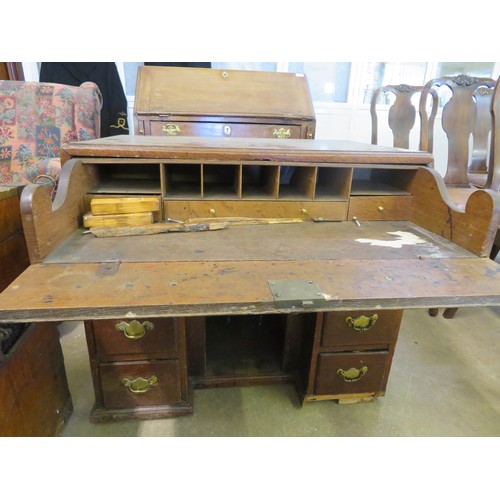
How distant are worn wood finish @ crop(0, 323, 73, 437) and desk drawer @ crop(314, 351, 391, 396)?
34.0 inches

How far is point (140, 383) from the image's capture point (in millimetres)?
1073

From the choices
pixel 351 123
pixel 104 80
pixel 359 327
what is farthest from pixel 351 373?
pixel 104 80

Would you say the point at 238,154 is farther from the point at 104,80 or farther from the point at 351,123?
the point at 351,123

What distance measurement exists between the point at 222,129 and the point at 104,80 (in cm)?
106

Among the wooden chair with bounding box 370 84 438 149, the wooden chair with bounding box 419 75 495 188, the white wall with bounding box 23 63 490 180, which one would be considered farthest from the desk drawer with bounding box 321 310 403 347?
the white wall with bounding box 23 63 490 180

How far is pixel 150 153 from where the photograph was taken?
96 centimetres

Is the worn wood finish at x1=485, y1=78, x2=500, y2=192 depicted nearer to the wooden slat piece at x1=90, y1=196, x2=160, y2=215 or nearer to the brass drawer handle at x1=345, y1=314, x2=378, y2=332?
the brass drawer handle at x1=345, y1=314, x2=378, y2=332

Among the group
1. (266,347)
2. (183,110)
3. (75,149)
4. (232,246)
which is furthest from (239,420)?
(183,110)

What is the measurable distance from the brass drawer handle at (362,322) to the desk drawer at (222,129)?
5.27 ft

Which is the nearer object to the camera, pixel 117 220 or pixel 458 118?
pixel 117 220

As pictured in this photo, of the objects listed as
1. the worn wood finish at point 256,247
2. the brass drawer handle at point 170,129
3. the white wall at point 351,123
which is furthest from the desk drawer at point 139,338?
the white wall at point 351,123

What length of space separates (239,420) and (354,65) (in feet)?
9.53

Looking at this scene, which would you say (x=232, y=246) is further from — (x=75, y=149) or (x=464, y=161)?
(x=464, y=161)

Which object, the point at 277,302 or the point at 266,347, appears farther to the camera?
the point at 266,347
